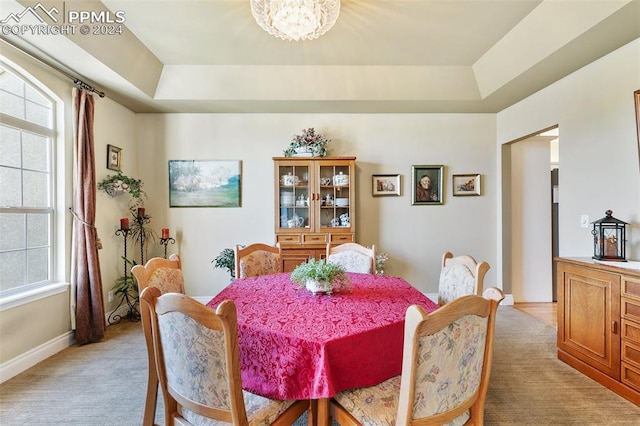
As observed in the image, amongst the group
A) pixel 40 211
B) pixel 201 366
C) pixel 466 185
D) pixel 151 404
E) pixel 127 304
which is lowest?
pixel 127 304

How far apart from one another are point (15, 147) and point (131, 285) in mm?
1790

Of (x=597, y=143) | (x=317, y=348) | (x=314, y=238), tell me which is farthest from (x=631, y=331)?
(x=314, y=238)

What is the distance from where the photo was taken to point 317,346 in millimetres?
1172

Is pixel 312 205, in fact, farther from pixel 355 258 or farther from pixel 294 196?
pixel 355 258

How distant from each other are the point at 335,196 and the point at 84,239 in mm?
2700

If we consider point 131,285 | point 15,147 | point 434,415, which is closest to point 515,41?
point 434,415

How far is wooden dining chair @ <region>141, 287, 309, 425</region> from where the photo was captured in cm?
101

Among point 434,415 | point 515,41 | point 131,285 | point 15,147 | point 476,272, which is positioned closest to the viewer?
point 434,415

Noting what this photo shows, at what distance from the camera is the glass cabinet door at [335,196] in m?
3.74

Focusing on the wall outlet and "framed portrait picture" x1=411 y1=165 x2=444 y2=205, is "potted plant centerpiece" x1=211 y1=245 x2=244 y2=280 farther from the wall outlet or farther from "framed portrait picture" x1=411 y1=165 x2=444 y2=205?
the wall outlet

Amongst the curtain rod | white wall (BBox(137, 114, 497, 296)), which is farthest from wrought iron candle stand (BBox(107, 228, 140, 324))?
the curtain rod

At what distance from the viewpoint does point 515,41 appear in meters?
2.74

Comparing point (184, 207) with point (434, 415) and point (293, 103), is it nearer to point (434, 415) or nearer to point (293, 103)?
point (293, 103)

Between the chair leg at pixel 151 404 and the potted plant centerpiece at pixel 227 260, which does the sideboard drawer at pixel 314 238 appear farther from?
the chair leg at pixel 151 404
